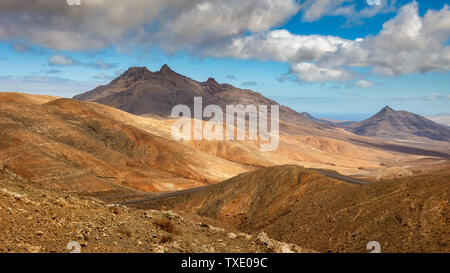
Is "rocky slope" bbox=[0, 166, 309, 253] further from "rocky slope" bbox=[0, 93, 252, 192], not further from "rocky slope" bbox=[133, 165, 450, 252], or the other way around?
"rocky slope" bbox=[0, 93, 252, 192]

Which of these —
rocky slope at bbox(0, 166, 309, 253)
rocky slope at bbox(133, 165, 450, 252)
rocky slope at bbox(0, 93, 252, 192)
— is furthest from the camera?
rocky slope at bbox(0, 93, 252, 192)

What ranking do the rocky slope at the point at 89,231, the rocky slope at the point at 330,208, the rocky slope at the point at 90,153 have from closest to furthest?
the rocky slope at the point at 89,231 < the rocky slope at the point at 330,208 < the rocky slope at the point at 90,153

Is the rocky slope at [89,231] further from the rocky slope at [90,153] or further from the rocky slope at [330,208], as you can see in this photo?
the rocky slope at [90,153]

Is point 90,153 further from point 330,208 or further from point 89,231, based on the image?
point 89,231

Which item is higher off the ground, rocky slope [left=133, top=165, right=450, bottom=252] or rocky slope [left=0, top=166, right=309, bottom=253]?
rocky slope [left=0, top=166, right=309, bottom=253]

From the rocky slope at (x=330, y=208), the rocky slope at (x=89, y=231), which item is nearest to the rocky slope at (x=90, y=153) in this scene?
the rocky slope at (x=330, y=208)

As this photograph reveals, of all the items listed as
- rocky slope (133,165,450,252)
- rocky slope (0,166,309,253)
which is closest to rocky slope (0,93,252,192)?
rocky slope (133,165,450,252)

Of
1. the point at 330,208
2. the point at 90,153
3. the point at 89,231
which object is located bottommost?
the point at 330,208

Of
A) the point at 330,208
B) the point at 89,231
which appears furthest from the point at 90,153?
the point at 89,231

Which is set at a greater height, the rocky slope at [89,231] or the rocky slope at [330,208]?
the rocky slope at [89,231]

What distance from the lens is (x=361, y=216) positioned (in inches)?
990

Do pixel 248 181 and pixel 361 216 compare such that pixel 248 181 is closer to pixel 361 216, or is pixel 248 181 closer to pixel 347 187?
pixel 347 187
